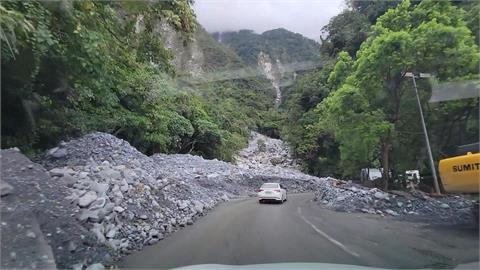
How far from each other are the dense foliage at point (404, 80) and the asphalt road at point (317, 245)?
13.9ft

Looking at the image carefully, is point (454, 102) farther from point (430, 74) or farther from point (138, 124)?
point (138, 124)

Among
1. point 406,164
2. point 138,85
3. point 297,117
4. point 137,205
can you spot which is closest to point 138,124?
point 138,85

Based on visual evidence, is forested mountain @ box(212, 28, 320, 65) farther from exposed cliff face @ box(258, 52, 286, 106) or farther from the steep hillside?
exposed cliff face @ box(258, 52, 286, 106)

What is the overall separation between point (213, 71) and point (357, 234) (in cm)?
1851

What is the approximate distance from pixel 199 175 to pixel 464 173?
23.9 metres

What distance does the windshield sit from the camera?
7738 mm

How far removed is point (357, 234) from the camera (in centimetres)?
1189

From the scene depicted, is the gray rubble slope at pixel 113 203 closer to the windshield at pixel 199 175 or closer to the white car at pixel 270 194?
the windshield at pixel 199 175

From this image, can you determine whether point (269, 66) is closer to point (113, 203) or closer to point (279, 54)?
point (279, 54)

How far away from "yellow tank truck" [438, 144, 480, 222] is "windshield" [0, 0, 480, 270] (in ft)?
0.12

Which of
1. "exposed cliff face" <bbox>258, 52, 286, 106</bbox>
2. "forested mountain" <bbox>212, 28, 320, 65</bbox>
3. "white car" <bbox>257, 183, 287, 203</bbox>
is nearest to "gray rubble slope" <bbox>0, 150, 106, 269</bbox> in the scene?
"forested mountain" <bbox>212, 28, 320, 65</bbox>

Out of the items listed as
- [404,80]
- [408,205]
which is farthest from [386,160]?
[404,80]

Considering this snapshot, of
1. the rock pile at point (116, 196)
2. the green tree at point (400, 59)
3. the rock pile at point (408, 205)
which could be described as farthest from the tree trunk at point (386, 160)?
the rock pile at point (116, 196)

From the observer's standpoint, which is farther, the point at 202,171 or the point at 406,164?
the point at 202,171
